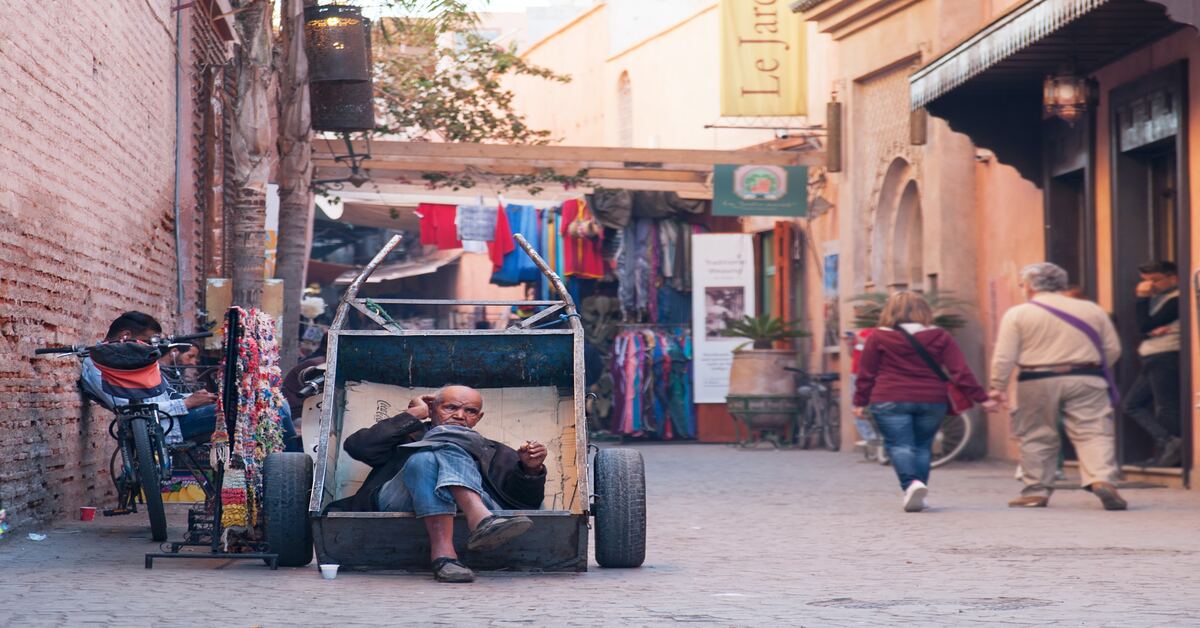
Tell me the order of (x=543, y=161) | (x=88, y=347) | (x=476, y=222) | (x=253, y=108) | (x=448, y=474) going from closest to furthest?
(x=448, y=474)
(x=88, y=347)
(x=253, y=108)
(x=543, y=161)
(x=476, y=222)

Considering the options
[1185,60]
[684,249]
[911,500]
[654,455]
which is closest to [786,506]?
[911,500]

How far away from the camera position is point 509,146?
21828 millimetres

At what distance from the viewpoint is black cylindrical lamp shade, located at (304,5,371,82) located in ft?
53.3

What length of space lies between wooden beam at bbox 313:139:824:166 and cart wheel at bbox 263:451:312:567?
13.0m

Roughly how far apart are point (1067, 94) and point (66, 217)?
8.09 meters

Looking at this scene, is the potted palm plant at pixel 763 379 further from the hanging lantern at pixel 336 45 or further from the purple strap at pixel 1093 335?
the purple strap at pixel 1093 335

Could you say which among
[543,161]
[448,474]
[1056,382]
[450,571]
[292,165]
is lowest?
[450,571]

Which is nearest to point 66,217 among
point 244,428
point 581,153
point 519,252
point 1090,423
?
point 244,428

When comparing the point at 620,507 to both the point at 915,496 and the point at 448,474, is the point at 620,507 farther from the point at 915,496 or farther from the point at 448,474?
the point at 915,496

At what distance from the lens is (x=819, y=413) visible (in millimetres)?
22875

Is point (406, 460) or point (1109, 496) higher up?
point (406, 460)

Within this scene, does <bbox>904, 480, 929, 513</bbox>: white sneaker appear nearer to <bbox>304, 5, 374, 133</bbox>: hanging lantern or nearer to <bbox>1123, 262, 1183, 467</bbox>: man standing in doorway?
<bbox>1123, 262, 1183, 467</bbox>: man standing in doorway

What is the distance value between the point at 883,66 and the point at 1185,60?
23.6ft

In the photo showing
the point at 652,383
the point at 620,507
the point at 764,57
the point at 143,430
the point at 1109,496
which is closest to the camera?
the point at 620,507
